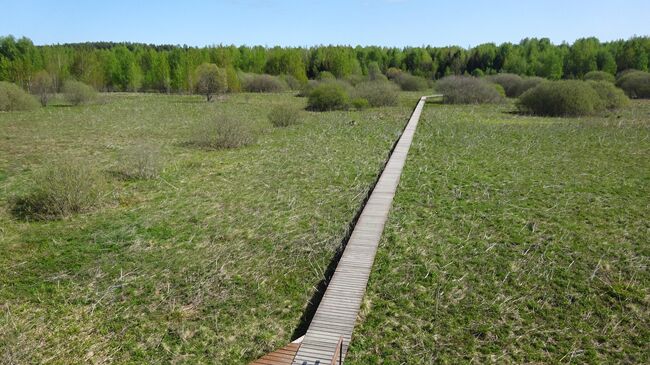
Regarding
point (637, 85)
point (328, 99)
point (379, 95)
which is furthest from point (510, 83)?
point (328, 99)

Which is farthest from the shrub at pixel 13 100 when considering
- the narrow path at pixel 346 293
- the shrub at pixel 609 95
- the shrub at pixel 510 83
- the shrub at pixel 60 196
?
the shrub at pixel 510 83

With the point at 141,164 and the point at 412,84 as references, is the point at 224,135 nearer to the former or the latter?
the point at 141,164

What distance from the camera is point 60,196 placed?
945 centimetres

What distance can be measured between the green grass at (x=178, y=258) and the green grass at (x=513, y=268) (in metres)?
1.18

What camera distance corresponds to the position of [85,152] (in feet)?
52.6

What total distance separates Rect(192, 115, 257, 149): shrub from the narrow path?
878 cm

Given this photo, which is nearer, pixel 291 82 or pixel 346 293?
pixel 346 293

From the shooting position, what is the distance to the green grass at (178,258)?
18.1 ft

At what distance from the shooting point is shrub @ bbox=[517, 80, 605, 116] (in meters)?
25.7

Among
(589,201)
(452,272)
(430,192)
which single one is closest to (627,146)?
(589,201)

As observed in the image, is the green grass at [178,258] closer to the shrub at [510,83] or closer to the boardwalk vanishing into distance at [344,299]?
the boardwalk vanishing into distance at [344,299]

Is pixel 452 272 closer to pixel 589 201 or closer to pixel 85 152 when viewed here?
pixel 589 201

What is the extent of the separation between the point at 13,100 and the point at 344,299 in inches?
1207

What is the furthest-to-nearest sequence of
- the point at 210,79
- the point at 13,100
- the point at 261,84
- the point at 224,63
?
the point at 224,63
the point at 261,84
the point at 210,79
the point at 13,100
